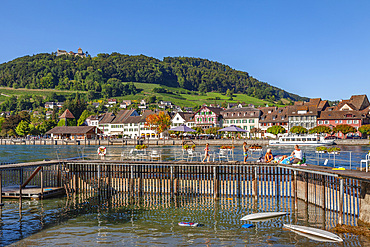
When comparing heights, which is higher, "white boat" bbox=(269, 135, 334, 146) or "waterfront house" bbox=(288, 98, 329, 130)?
"waterfront house" bbox=(288, 98, 329, 130)

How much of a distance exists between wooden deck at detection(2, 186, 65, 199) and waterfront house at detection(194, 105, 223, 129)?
4180 inches

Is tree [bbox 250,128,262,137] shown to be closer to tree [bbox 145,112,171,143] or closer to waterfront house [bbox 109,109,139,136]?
tree [bbox 145,112,171,143]

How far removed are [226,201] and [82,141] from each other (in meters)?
106

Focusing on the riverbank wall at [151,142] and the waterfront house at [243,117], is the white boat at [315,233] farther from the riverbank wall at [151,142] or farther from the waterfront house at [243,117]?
the waterfront house at [243,117]

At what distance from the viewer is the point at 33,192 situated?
25266mm

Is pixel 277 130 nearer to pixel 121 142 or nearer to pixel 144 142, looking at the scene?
pixel 144 142

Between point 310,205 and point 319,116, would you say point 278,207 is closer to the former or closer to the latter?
point 310,205

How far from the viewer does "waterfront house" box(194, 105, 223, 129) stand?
131000 mm

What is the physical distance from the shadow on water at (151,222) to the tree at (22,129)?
449ft

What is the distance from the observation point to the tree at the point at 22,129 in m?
149

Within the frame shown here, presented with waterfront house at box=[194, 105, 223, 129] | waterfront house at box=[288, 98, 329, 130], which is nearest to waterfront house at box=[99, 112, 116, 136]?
waterfront house at box=[194, 105, 223, 129]

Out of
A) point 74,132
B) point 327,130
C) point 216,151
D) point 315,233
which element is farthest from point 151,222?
point 74,132

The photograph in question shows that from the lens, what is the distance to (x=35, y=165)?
24.8 metres

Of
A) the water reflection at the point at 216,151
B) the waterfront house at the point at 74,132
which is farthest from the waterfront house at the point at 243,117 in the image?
the waterfront house at the point at 74,132
